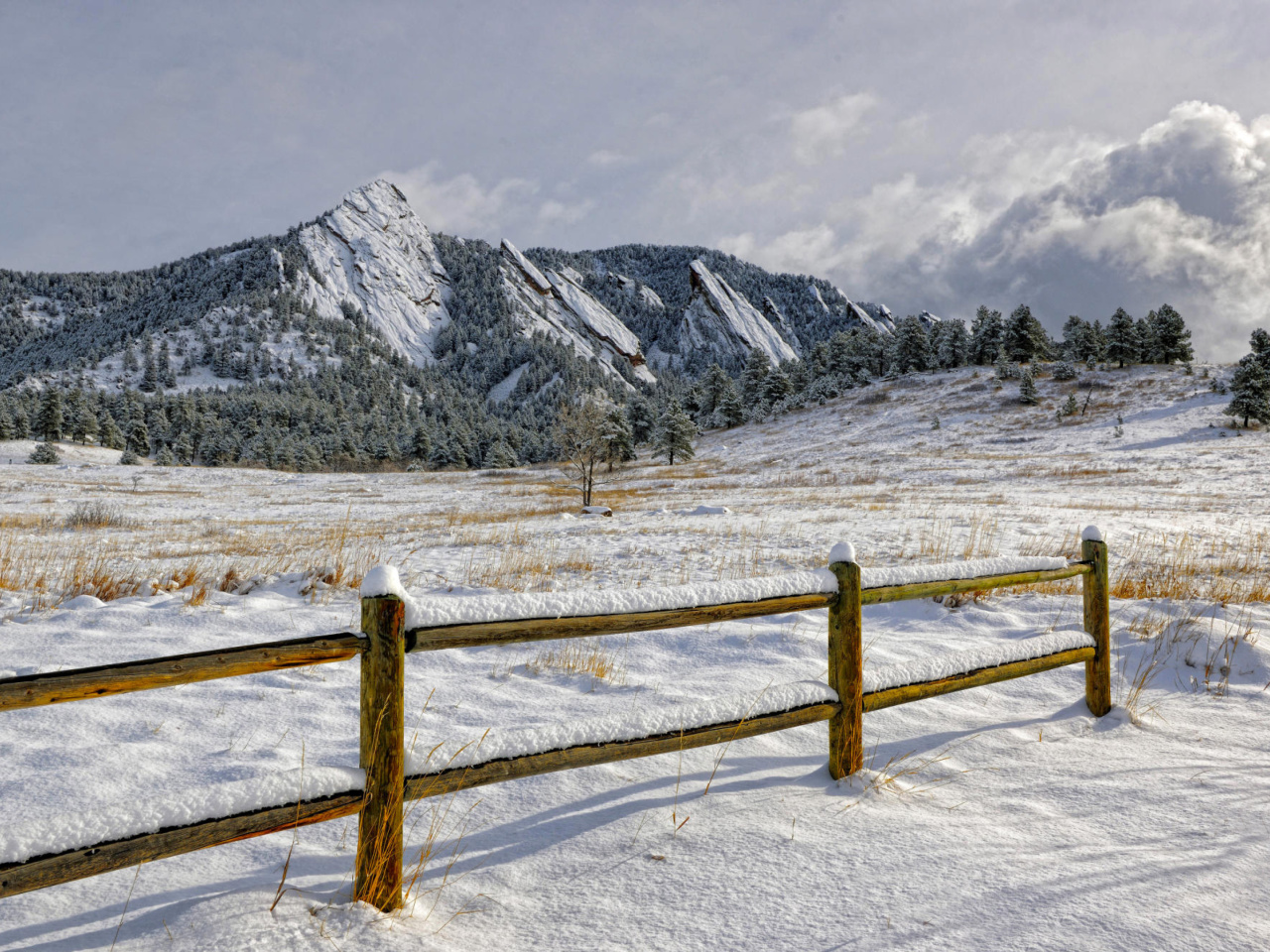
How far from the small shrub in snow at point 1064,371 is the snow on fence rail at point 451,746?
7604 cm

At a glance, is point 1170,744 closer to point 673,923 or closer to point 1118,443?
point 673,923

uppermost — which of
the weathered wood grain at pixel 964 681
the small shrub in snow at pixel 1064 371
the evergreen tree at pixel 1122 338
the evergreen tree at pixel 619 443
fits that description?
the evergreen tree at pixel 1122 338

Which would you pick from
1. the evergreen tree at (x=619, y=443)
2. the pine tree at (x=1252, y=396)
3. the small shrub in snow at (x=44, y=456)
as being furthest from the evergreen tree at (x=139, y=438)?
the pine tree at (x=1252, y=396)

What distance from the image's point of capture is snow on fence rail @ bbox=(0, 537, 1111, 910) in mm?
1834

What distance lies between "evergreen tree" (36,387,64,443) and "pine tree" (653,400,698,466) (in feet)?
263

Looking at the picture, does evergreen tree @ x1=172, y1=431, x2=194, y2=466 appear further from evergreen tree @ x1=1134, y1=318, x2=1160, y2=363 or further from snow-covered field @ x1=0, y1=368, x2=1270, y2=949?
evergreen tree @ x1=1134, y1=318, x2=1160, y2=363

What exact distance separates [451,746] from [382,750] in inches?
69.1

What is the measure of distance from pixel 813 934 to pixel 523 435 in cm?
10472

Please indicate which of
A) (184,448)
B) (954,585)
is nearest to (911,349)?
(954,585)

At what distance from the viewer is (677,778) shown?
379cm

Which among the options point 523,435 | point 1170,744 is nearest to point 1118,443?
point 1170,744

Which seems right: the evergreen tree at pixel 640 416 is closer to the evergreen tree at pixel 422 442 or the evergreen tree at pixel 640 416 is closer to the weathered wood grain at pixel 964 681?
the evergreen tree at pixel 422 442

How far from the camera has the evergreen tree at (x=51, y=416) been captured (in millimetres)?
83000

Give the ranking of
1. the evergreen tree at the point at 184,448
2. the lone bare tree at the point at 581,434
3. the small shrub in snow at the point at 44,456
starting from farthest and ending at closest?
the evergreen tree at the point at 184,448, the small shrub in snow at the point at 44,456, the lone bare tree at the point at 581,434
